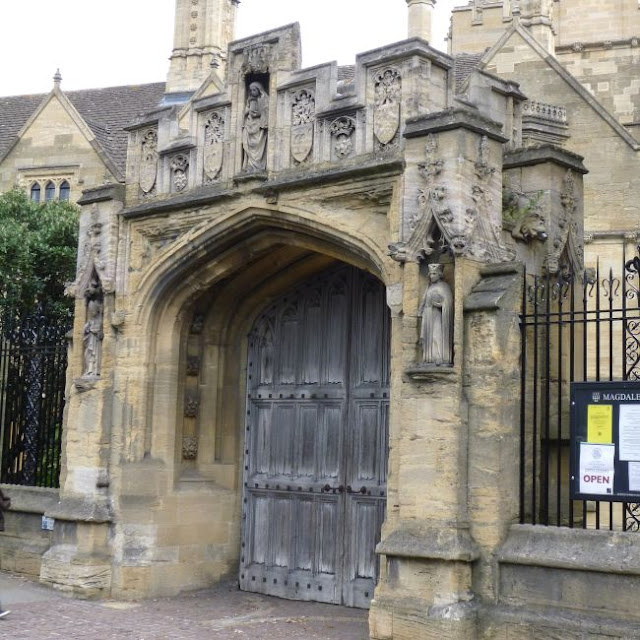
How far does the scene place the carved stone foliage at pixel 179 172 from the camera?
10.9 meters

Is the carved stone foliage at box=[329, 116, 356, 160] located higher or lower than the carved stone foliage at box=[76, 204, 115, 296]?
higher

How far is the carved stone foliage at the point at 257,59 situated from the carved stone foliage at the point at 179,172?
1.21 m

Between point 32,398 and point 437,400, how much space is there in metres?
6.81

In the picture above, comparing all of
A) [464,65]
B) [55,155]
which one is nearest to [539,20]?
[464,65]

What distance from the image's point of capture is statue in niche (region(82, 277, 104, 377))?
11164mm

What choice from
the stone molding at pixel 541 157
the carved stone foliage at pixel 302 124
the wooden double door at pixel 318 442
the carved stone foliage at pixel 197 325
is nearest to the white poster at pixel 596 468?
the stone molding at pixel 541 157

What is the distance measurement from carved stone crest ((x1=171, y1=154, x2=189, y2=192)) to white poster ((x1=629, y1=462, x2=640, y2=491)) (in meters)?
5.55


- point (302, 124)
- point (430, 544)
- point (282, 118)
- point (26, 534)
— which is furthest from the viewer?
point (26, 534)

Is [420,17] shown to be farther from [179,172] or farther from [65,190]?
[179,172]

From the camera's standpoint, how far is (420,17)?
93.1 ft

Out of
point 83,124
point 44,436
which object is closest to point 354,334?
point 44,436

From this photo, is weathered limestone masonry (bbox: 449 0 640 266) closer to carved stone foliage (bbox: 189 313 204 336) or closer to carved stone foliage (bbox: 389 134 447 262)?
carved stone foliage (bbox: 189 313 204 336)

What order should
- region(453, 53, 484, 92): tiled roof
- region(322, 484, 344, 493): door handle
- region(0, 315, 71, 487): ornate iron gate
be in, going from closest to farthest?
region(322, 484, 344, 493): door handle
region(0, 315, 71, 487): ornate iron gate
region(453, 53, 484, 92): tiled roof

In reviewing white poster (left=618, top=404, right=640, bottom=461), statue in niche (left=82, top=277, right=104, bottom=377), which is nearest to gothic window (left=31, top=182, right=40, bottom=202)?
statue in niche (left=82, top=277, right=104, bottom=377)
